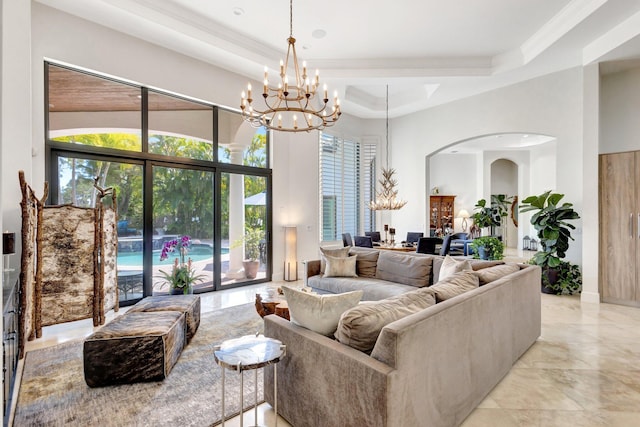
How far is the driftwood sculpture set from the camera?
136 inches

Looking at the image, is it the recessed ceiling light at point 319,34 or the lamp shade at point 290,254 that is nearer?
the recessed ceiling light at point 319,34

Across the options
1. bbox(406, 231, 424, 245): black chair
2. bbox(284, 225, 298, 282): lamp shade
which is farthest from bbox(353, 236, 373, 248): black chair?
A: bbox(406, 231, 424, 245): black chair

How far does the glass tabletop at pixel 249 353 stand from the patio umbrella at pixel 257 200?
441cm

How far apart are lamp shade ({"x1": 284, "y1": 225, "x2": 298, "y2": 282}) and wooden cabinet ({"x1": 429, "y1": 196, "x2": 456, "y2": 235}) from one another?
6724mm

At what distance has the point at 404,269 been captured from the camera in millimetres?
4391

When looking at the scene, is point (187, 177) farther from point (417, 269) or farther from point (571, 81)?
point (571, 81)

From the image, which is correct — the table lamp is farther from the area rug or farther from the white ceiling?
the area rug

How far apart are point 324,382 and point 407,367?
50 cm

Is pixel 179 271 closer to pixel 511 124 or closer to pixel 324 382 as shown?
pixel 324 382

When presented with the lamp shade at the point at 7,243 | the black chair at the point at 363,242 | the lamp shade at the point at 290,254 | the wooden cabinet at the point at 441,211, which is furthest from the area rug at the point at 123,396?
the wooden cabinet at the point at 441,211

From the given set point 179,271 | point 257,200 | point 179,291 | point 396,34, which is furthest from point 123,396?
point 396,34

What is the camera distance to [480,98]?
6.73 m

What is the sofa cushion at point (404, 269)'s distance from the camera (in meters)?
4.23

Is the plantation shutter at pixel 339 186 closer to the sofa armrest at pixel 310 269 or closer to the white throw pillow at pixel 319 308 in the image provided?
the sofa armrest at pixel 310 269
